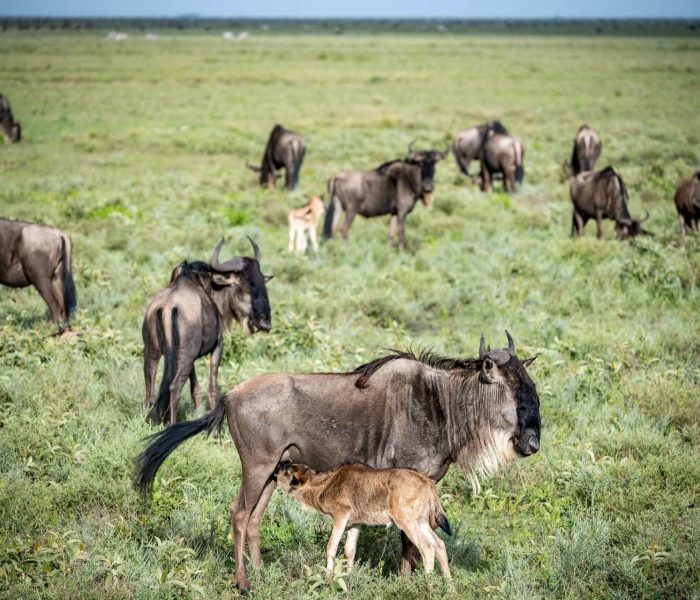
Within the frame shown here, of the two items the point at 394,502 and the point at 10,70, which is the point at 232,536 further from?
the point at 10,70

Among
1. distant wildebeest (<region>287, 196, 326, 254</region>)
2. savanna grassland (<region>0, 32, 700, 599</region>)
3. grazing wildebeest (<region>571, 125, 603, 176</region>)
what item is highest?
grazing wildebeest (<region>571, 125, 603, 176</region>)

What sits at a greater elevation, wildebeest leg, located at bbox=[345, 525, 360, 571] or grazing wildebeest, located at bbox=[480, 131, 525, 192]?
grazing wildebeest, located at bbox=[480, 131, 525, 192]

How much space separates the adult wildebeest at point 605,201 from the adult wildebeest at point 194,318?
901 cm

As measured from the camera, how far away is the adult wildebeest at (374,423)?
4.97 meters

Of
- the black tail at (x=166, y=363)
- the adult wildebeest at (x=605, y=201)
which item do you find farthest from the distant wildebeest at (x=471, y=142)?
the black tail at (x=166, y=363)

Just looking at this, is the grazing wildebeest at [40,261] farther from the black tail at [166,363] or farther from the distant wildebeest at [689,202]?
the distant wildebeest at [689,202]

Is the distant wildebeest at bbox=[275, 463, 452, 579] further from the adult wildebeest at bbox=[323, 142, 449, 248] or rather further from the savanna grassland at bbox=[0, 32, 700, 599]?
the adult wildebeest at bbox=[323, 142, 449, 248]

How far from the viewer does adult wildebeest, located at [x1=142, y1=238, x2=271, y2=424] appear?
6895 mm

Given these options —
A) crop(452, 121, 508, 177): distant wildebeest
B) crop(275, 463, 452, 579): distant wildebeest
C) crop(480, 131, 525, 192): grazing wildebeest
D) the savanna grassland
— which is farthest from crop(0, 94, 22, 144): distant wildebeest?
crop(275, 463, 452, 579): distant wildebeest

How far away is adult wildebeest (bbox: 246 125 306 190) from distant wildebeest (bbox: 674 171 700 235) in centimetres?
882

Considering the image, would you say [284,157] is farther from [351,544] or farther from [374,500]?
[374,500]

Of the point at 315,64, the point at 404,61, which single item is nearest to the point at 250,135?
the point at 315,64

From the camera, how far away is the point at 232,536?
17.1 ft

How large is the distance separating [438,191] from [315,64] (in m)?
51.5
